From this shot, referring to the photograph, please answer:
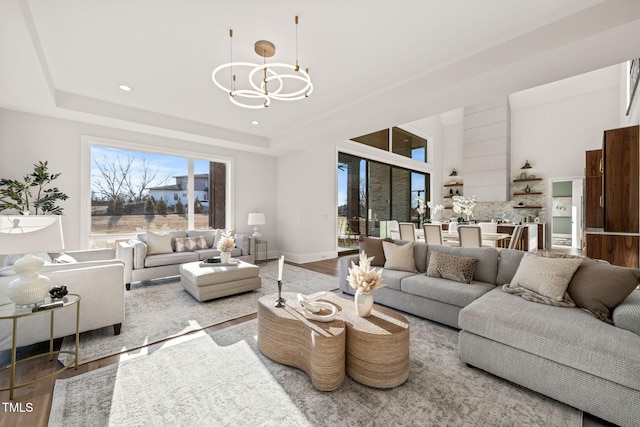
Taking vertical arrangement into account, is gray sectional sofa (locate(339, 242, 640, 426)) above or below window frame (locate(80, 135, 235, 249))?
below

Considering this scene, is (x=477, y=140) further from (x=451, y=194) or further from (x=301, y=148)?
(x=301, y=148)

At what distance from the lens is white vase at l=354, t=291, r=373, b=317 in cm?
212

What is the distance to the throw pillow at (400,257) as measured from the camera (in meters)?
3.51

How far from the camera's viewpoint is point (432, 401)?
1.76 metres

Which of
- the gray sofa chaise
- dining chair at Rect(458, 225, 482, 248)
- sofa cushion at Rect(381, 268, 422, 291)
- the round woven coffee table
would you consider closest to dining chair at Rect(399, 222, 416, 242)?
dining chair at Rect(458, 225, 482, 248)

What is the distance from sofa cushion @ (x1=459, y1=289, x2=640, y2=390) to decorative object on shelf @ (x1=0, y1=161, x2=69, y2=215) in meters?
5.50

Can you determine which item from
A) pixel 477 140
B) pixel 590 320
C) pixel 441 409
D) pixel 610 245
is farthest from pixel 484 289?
pixel 477 140

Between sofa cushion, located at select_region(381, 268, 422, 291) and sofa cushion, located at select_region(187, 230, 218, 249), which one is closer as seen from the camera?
sofa cushion, located at select_region(381, 268, 422, 291)

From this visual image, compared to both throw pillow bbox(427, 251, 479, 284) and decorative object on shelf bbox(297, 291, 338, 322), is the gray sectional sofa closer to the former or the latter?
throw pillow bbox(427, 251, 479, 284)

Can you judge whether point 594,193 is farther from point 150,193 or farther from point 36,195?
point 36,195

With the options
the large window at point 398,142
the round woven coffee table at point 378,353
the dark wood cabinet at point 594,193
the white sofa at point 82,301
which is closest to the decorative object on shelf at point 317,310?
the round woven coffee table at point 378,353

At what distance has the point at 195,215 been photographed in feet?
19.1

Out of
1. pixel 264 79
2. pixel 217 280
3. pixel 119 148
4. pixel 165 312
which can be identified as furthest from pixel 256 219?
pixel 264 79

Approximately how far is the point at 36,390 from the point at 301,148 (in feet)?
16.9
